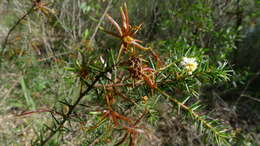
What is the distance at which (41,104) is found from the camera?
2668mm

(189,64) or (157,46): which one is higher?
(189,64)

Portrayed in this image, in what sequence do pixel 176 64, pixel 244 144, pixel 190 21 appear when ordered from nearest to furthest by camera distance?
pixel 176 64, pixel 244 144, pixel 190 21

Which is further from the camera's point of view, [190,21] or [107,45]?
[107,45]

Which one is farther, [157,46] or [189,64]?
[157,46]

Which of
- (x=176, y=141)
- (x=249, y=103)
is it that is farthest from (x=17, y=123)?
(x=249, y=103)

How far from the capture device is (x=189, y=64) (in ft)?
2.48

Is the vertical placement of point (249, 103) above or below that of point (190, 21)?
below

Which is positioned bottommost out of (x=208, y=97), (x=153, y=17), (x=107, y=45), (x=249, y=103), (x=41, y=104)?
(x=249, y=103)

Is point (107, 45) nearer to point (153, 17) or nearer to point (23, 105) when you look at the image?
point (153, 17)

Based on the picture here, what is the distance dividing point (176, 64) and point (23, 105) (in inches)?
90.2

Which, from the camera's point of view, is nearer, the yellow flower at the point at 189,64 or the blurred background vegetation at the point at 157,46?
the yellow flower at the point at 189,64

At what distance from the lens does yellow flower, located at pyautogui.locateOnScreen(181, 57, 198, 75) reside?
0.75 meters

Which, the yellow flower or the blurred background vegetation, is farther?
the blurred background vegetation

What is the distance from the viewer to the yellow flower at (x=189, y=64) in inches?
29.4
